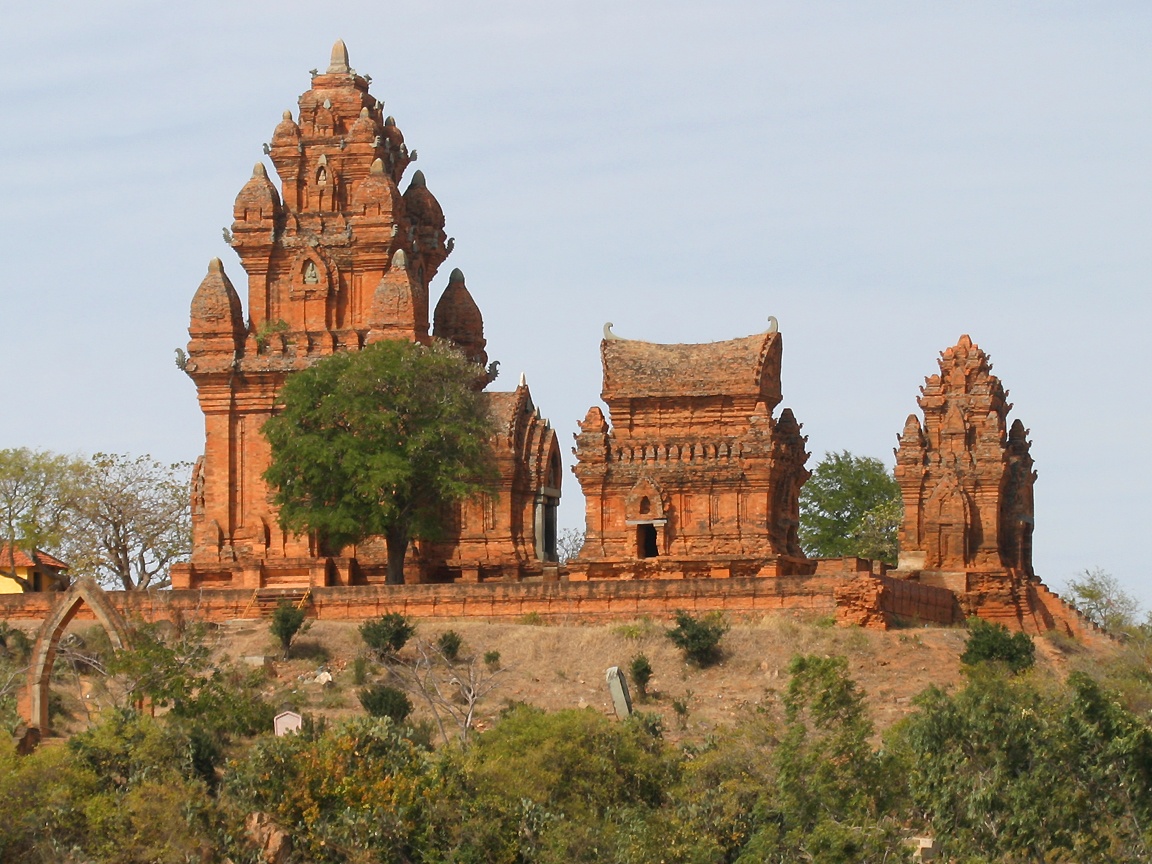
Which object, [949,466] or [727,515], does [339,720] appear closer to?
[727,515]

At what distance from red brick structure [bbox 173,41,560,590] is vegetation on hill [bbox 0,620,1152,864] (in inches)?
567

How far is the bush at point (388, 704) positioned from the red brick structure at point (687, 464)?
9000 millimetres

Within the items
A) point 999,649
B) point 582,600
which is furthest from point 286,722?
point 999,649

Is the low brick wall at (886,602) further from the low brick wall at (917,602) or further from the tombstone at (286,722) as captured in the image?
the tombstone at (286,722)

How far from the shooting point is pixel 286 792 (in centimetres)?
4459

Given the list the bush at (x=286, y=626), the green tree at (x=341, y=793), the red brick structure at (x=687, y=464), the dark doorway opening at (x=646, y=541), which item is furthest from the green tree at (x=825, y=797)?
the dark doorway opening at (x=646, y=541)

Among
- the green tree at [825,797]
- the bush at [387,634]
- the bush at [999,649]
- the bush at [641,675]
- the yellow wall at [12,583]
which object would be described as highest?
the yellow wall at [12,583]

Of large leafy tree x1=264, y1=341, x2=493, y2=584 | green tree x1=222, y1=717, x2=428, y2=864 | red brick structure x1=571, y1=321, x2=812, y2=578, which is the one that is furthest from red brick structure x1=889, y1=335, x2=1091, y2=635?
green tree x1=222, y1=717, x2=428, y2=864

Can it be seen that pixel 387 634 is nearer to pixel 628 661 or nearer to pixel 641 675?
pixel 628 661

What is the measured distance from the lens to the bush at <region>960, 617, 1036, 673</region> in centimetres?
5419

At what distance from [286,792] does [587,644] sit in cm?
1265

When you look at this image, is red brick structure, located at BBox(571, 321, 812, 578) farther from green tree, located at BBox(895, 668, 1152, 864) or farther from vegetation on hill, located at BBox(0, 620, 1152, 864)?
green tree, located at BBox(895, 668, 1152, 864)

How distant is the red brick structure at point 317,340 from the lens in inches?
2496

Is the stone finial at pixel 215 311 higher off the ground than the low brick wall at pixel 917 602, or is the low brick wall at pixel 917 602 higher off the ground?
the stone finial at pixel 215 311
